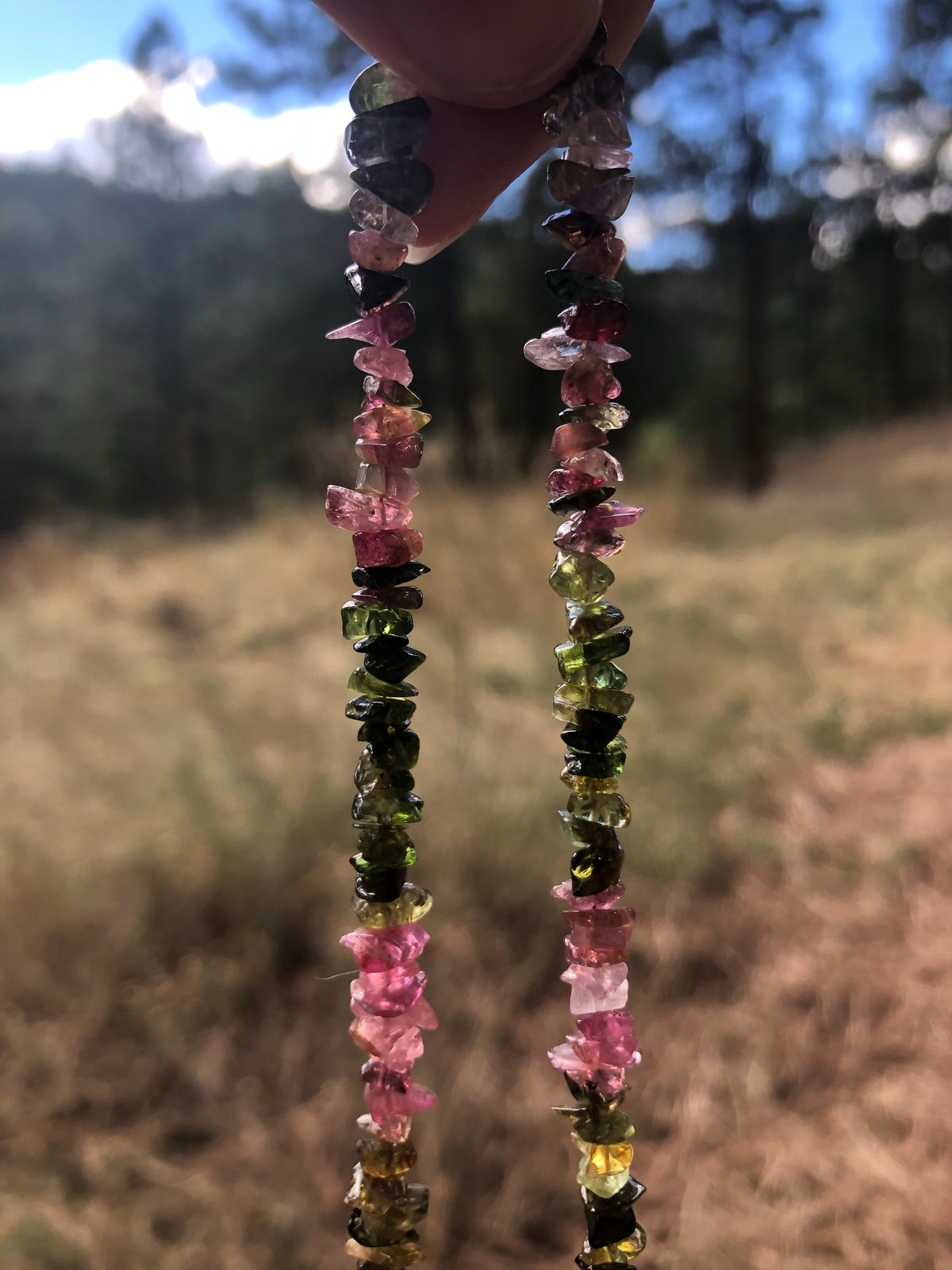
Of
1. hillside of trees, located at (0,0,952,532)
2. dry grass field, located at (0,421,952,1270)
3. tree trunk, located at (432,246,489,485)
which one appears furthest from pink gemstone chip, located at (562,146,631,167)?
hillside of trees, located at (0,0,952,532)

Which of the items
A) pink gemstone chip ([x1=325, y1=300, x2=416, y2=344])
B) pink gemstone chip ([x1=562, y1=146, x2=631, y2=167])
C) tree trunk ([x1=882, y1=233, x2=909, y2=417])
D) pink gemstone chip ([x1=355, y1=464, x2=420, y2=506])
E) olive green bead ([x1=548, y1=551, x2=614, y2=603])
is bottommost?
olive green bead ([x1=548, y1=551, x2=614, y2=603])

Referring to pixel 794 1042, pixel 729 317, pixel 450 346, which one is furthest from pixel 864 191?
pixel 794 1042

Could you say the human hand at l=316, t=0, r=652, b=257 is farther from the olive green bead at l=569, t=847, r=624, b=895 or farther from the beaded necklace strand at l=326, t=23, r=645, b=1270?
the olive green bead at l=569, t=847, r=624, b=895

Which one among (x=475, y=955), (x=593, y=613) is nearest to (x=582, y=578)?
(x=593, y=613)

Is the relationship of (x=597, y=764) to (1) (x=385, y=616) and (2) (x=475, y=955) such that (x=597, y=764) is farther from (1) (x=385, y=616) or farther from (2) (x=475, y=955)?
(2) (x=475, y=955)

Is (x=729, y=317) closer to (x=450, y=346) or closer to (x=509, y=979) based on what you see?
(x=450, y=346)

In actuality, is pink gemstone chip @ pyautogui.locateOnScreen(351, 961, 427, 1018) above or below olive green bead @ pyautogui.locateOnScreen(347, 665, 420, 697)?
below
